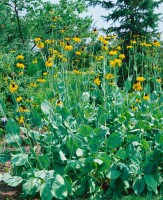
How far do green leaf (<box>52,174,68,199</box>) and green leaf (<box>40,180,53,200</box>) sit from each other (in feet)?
0.12

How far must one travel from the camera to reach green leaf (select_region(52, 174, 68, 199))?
339 cm

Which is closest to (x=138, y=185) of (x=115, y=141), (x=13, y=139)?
(x=115, y=141)

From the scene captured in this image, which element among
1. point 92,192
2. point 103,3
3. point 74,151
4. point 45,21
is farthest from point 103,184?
point 45,21

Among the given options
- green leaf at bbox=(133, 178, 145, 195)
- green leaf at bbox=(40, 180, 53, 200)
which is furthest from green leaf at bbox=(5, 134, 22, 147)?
green leaf at bbox=(133, 178, 145, 195)

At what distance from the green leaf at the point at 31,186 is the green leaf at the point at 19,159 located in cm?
18

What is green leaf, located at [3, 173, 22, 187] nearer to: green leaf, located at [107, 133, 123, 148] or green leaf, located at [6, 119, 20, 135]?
green leaf, located at [6, 119, 20, 135]

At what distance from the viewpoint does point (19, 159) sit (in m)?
3.57

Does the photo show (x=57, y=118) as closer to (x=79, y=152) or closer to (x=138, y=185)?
(x=79, y=152)

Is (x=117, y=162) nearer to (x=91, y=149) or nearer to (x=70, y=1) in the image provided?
(x=91, y=149)

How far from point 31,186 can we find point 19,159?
0.28 m

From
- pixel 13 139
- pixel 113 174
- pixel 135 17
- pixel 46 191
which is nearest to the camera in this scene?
pixel 46 191

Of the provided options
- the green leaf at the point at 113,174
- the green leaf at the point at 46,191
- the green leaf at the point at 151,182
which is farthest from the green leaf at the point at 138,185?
the green leaf at the point at 46,191

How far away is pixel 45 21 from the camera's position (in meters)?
12.8

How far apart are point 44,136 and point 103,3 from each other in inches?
315
